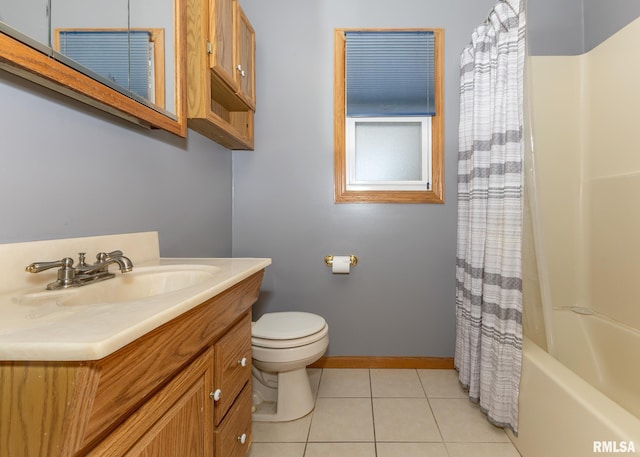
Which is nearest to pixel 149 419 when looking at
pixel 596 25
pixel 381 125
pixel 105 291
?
pixel 105 291

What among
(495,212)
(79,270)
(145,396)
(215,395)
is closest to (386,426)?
(215,395)

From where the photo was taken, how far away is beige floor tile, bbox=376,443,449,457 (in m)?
1.29

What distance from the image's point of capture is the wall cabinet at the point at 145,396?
0.42 m

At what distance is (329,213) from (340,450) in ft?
4.12

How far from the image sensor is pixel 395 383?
1833mm

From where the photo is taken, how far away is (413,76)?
76.9 inches

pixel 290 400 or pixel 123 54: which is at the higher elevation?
pixel 123 54

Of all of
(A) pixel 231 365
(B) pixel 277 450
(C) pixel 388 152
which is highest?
(C) pixel 388 152

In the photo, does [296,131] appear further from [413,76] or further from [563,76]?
[563,76]

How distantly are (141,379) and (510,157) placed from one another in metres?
1.51

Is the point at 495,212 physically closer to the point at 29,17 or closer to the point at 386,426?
the point at 386,426

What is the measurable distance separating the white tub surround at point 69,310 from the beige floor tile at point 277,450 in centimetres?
88

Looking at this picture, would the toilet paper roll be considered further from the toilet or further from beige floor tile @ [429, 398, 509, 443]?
beige floor tile @ [429, 398, 509, 443]

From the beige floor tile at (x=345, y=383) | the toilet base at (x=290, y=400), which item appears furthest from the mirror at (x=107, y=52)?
the beige floor tile at (x=345, y=383)
